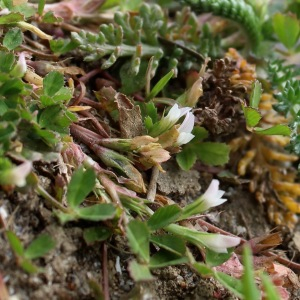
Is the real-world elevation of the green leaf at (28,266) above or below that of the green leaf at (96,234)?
above

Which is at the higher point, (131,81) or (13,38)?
(13,38)

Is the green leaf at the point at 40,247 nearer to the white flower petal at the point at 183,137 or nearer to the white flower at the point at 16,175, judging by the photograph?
the white flower at the point at 16,175

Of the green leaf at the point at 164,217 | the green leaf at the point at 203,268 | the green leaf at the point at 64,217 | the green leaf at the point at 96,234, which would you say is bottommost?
the green leaf at the point at 203,268

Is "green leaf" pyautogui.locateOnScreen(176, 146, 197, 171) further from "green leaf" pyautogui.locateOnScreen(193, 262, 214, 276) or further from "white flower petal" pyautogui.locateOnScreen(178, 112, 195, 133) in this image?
"green leaf" pyautogui.locateOnScreen(193, 262, 214, 276)

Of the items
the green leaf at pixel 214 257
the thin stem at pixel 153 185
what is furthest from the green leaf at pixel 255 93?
the green leaf at pixel 214 257

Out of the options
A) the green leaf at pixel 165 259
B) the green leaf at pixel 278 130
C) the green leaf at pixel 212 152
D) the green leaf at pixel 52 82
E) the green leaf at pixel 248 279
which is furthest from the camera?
the green leaf at pixel 212 152

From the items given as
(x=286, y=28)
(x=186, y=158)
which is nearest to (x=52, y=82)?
(x=186, y=158)

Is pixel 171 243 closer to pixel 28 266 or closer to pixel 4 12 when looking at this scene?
pixel 28 266
